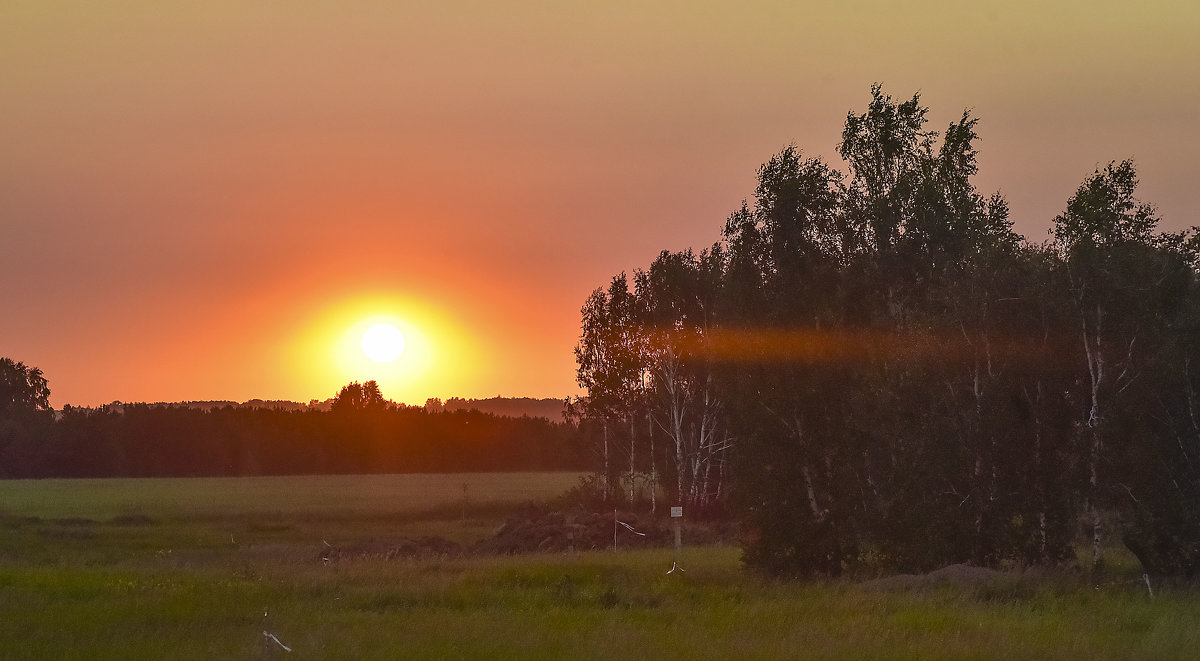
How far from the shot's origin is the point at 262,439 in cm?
14950

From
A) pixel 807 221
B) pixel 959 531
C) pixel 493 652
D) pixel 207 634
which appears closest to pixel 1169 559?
pixel 959 531

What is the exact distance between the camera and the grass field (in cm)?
2020

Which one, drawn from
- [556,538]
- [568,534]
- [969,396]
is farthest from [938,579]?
[568,534]

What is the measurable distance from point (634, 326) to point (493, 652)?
47.1 meters

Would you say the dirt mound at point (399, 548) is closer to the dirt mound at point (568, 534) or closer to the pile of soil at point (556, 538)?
the pile of soil at point (556, 538)

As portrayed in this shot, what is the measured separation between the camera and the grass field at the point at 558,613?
2020 centimetres

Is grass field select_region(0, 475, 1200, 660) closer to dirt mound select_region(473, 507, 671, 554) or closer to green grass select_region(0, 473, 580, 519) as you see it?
dirt mound select_region(473, 507, 671, 554)

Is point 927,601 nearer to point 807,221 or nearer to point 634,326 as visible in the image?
point 807,221

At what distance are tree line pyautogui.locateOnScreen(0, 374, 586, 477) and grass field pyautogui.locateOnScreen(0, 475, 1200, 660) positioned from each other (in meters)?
85.8

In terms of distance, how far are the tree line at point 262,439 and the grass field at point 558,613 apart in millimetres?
85802

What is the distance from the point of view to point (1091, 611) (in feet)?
82.9

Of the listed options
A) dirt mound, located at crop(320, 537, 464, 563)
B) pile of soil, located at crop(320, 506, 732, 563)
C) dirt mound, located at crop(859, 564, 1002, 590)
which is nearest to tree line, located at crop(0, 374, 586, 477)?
pile of soil, located at crop(320, 506, 732, 563)

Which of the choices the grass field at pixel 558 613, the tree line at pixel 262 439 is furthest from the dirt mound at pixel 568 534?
the tree line at pixel 262 439

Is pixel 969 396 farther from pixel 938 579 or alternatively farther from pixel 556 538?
pixel 556 538
